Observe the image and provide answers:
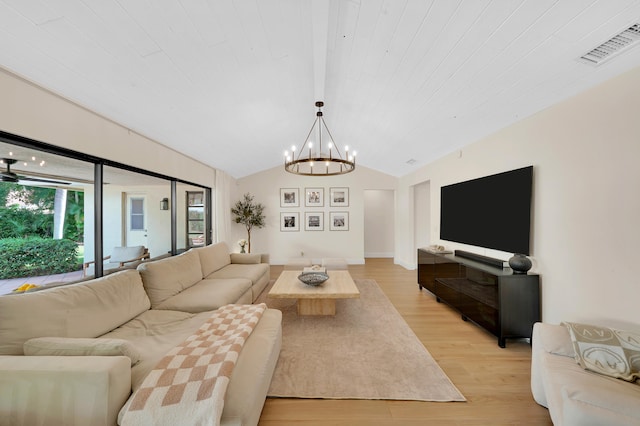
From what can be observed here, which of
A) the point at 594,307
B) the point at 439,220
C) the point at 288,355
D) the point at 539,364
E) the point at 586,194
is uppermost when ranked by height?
the point at 586,194

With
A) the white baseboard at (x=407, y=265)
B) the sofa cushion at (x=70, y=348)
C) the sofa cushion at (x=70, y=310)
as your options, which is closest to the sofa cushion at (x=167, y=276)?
the sofa cushion at (x=70, y=310)

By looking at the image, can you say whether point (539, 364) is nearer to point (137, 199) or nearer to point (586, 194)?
point (586, 194)

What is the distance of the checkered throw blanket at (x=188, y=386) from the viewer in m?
1.21

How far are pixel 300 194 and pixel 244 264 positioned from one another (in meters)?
2.86

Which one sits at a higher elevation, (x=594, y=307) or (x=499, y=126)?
(x=499, y=126)

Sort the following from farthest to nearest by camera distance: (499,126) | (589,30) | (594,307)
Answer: (499,126), (594,307), (589,30)

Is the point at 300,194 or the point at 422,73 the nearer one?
the point at 422,73

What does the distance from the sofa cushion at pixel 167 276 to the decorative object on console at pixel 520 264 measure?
3.73m

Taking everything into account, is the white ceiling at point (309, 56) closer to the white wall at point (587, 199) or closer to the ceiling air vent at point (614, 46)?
the ceiling air vent at point (614, 46)

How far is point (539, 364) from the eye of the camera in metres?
1.79

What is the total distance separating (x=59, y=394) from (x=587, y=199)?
3.81 m

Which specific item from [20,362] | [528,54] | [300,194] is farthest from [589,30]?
[300,194]

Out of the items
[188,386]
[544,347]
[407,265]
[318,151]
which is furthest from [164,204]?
[407,265]

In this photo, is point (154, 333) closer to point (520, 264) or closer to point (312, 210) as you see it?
point (520, 264)
